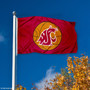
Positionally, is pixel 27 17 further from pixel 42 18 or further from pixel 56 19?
pixel 56 19

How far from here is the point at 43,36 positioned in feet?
34.7

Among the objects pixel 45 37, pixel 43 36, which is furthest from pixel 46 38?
pixel 43 36

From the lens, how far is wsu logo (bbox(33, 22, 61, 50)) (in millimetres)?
10555

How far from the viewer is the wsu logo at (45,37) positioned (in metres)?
10.6

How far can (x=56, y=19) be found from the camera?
36.8 ft

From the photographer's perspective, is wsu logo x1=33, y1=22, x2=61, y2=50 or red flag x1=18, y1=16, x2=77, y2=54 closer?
red flag x1=18, y1=16, x2=77, y2=54

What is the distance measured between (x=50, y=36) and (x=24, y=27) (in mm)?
1276

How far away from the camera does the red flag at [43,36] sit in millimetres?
10328

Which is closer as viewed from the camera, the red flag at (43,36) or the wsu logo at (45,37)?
the red flag at (43,36)

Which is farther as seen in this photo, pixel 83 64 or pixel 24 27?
pixel 24 27

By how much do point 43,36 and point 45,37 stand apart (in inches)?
4.1

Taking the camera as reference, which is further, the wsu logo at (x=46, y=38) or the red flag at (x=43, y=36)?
the wsu logo at (x=46, y=38)

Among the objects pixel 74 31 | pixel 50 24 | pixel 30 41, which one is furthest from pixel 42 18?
pixel 74 31

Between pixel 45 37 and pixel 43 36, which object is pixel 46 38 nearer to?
pixel 45 37
